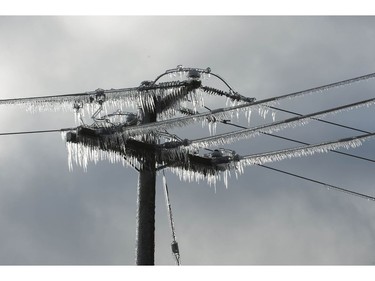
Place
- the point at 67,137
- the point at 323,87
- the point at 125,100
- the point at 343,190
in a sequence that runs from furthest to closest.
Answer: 1. the point at 343,190
2. the point at 125,100
3. the point at 67,137
4. the point at 323,87

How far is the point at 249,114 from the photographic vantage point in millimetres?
13461

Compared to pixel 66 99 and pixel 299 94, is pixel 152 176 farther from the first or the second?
pixel 299 94

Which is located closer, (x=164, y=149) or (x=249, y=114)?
(x=249, y=114)

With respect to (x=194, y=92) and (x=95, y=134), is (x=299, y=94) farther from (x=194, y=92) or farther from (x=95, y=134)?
(x=95, y=134)

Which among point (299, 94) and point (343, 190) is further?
point (343, 190)

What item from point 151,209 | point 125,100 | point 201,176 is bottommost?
point 151,209

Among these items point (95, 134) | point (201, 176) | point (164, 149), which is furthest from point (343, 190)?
point (95, 134)

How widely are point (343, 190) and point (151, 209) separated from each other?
14.7 feet

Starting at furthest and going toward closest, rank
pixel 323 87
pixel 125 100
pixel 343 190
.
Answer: pixel 343 190, pixel 125 100, pixel 323 87

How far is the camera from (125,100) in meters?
15.2

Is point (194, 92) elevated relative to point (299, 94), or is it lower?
elevated

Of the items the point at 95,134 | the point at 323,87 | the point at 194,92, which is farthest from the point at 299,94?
the point at 95,134

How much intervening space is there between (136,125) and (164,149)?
82 centimetres

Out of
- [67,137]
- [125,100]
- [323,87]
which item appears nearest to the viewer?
[323,87]
